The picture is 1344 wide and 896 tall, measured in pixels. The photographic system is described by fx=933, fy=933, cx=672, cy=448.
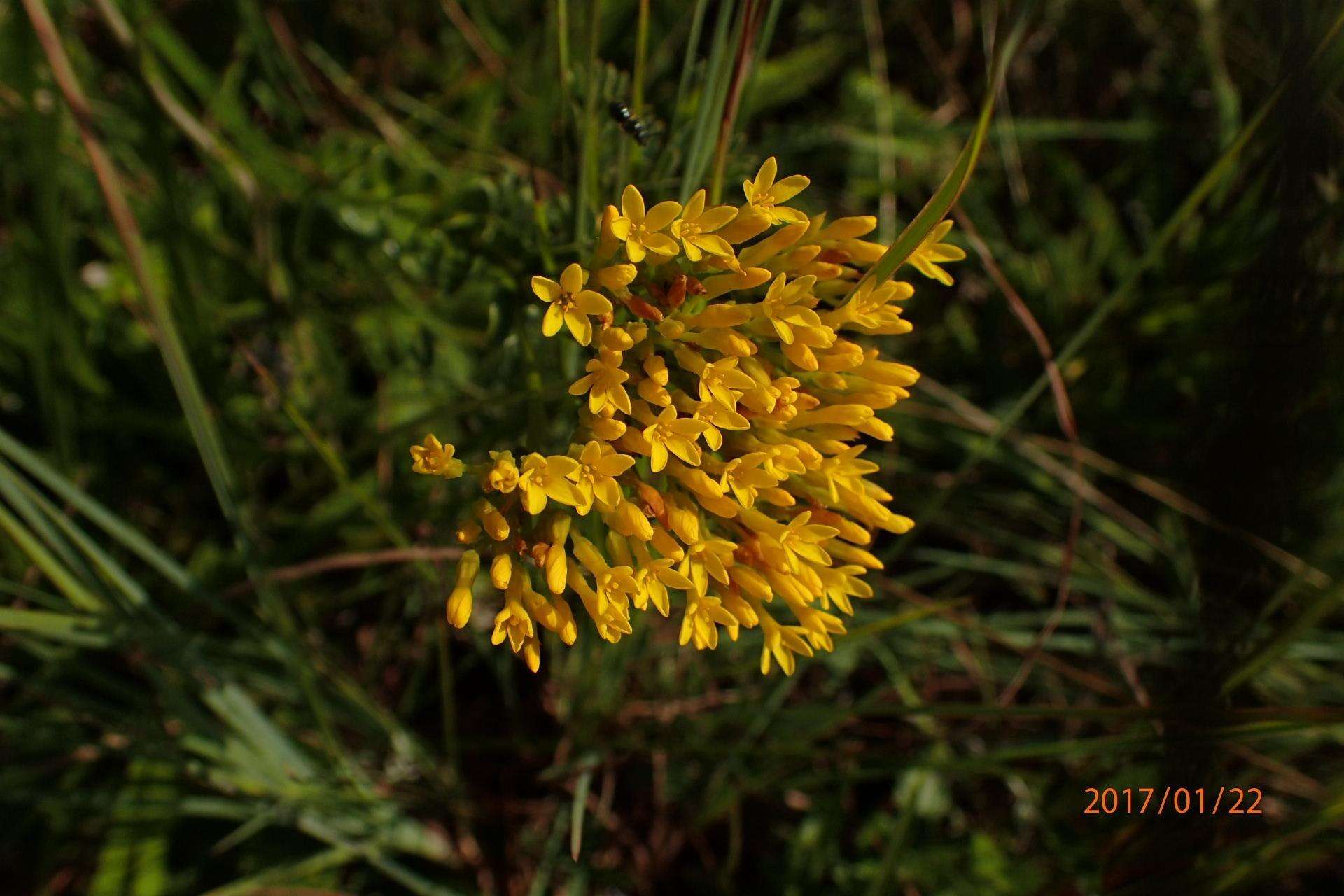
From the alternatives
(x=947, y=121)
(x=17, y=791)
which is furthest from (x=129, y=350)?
(x=947, y=121)

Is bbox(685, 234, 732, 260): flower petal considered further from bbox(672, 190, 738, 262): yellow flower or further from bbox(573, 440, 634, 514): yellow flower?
bbox(573, 440, 634, 514): yellow flower

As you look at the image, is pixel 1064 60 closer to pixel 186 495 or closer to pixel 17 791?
pixel 186 495

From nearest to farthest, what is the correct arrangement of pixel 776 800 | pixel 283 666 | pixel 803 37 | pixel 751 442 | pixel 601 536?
pixel 751 442 < pixel 601 536 < pixel 283 666 < pixel 776 800 < pixel 803 37

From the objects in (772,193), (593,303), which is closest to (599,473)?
(593,303)

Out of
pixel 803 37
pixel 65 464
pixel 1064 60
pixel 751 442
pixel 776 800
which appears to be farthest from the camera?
pixel 1064 60

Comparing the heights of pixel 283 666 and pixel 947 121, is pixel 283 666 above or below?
below
